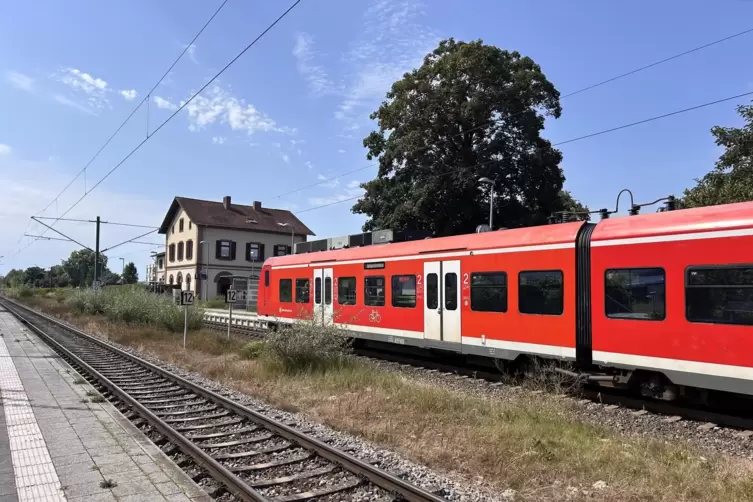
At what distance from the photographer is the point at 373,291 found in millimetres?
15117

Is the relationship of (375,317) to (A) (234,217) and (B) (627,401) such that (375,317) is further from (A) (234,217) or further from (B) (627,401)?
(A) (234,217)

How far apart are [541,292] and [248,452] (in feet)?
20.3

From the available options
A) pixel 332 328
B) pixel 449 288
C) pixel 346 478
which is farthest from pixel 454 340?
pixel 346 478

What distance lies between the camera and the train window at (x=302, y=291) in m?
18.6

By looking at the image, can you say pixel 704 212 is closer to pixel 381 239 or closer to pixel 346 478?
pixel 346 478

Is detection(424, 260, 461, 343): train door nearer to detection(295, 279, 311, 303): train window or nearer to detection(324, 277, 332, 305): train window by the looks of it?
detection(324, 277, 332, 305): train window

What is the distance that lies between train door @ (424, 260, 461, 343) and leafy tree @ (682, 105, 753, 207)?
11.1 metres

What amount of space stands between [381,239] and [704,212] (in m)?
9.08

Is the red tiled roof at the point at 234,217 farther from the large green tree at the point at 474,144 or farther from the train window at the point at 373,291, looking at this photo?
the train window at the point at 373,291

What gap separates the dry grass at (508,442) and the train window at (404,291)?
307cm

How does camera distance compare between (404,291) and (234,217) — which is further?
(234,217)

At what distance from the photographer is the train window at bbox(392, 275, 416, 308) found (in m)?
13.5

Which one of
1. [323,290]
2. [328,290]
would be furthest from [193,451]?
[323,290]

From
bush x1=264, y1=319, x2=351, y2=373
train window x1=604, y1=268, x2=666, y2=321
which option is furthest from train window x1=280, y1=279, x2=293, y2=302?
train window x1=604, y1=268, x2=666, y2=321
